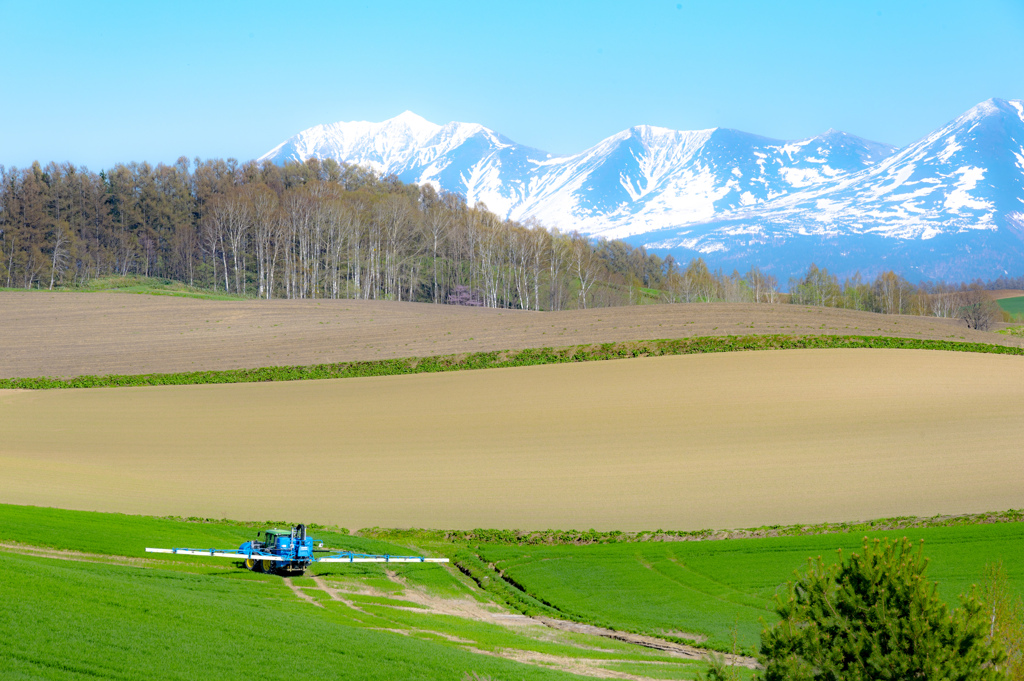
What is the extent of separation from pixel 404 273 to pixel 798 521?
97004 millimetres

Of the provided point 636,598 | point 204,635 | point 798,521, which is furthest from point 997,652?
point 798,521

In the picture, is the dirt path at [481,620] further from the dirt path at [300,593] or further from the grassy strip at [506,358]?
the grassy strip at [506,358]

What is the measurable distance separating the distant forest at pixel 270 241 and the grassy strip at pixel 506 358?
54.5 metres

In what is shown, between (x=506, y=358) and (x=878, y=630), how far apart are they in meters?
47.1

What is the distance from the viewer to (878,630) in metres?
8.79

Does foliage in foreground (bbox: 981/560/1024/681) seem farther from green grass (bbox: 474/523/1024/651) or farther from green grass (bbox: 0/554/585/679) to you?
green grass (bbox: 474/523/1024/651)

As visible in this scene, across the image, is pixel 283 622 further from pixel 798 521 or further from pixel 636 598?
pixel 798 521

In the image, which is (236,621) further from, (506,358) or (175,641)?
(506,358)

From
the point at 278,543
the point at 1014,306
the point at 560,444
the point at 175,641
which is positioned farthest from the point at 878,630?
the point at 1014,306

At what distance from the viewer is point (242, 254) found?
120 metres

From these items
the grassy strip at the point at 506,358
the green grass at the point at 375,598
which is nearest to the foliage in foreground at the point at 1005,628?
the green grass at the point at 375,598

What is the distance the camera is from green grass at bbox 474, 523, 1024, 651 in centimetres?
1855

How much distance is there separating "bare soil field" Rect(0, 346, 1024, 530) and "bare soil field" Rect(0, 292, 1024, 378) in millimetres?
7183

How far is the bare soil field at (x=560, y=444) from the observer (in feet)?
92.4
